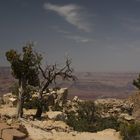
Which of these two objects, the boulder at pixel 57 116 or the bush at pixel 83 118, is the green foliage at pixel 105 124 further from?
the boulder at pixel 57 116

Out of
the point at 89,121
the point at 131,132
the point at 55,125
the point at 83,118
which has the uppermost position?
the point at 131,132

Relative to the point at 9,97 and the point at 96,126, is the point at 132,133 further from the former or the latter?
the point at 9,97

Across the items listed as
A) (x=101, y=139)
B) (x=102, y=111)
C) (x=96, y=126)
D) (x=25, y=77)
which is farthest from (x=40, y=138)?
(x=102, y=111)

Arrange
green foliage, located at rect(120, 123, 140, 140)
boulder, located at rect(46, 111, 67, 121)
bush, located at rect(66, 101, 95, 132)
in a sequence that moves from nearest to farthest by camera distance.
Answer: green foliage, located at rect(120, 123, 140, 140) < bush, located at rect(66, 101, 95, 132) < boulder, located at rect(46, 111, 67, 121)

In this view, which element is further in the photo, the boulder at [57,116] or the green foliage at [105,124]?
the boulder at [57,116]

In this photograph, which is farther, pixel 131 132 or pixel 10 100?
pixel 10 100

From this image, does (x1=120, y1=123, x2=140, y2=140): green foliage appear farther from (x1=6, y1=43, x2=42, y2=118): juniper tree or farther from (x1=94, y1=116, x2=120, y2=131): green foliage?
(x1=6, y1=43, x2=42, y2=118): juniper tree

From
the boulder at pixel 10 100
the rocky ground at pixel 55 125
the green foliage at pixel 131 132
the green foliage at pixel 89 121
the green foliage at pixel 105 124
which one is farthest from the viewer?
the boulder at pixel 10 100

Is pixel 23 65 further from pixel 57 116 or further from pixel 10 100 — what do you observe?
pixel 10 100

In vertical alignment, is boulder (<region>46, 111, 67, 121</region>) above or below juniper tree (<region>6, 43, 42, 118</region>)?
below

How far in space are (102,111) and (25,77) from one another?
12793mm

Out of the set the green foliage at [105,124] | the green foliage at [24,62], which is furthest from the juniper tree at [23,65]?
the green foliage at [105,124]

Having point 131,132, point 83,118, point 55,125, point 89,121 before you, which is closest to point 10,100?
point 83,118

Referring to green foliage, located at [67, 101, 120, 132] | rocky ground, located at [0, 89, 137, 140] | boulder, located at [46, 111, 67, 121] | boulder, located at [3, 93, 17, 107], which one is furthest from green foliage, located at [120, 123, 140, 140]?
boulder, located at [3, 93, 17, 107]
